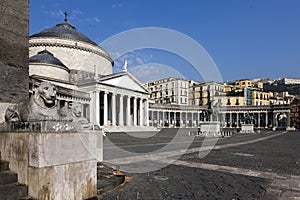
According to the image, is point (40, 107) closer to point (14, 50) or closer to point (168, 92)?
point (14, 50)

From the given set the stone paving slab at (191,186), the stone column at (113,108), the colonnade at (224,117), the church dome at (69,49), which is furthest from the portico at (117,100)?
the stone paving slab at (191,186)

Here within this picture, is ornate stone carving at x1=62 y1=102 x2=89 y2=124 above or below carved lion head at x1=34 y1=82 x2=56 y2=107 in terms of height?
below

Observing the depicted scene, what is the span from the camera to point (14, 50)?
17.8 feet

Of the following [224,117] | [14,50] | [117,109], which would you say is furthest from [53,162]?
[224,117]

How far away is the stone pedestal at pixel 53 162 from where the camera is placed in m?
3.48

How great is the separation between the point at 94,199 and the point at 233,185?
359 cm

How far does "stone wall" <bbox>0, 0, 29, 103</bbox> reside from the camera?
5.19 meters

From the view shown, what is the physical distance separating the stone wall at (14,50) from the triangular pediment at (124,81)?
138 ft

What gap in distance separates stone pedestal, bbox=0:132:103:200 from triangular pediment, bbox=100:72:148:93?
144 feet

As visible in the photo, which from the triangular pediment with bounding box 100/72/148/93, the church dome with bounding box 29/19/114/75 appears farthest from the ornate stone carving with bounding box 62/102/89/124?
the church dome with bounding box 29/19/114/75

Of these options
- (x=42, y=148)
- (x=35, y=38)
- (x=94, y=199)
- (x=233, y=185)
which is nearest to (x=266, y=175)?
(x=233, y=185)

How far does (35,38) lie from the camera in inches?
2312

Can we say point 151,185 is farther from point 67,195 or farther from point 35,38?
point 35,38

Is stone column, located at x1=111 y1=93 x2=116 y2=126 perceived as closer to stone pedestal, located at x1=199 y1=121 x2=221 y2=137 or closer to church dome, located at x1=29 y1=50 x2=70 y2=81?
church dome, located at x1=29 y1=50 x2=70 y2=81
